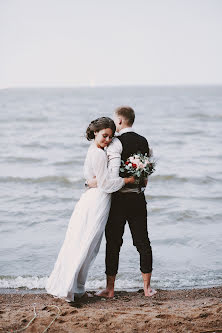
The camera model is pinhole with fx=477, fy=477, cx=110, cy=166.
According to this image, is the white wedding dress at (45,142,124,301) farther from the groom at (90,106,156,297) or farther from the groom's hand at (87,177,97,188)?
the groom at (90,106,156,297)

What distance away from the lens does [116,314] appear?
3895 millimetres

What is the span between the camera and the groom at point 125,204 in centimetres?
448

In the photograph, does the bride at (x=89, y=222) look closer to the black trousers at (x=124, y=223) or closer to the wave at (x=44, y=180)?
the black trousers at (x=124, y=223)

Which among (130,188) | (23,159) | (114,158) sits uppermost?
(114,158)

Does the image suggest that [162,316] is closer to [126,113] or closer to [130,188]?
[130,188]

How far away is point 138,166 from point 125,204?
0.43m

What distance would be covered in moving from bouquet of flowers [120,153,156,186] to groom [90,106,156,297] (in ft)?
0.23

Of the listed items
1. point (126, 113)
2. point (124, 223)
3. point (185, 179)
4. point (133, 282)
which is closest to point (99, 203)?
point (124, 223)

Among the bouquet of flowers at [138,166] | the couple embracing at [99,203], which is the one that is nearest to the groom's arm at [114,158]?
the couple embracing at [99,203]

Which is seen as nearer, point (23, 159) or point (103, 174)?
point (103, 174)

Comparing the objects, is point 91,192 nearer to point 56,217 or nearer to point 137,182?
point 137,182

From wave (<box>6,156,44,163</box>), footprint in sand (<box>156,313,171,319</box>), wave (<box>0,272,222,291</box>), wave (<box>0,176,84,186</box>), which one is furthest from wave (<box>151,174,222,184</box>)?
footprint in sand (<box>156,313,171,319</box>)

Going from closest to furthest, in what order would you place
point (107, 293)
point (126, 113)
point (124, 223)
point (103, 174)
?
point (103, 174) → point (126, 113) → point (124, 223) → point (107, 293)

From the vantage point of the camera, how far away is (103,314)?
12.7 feet
